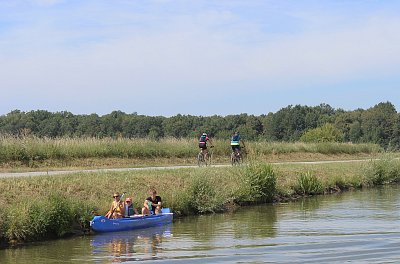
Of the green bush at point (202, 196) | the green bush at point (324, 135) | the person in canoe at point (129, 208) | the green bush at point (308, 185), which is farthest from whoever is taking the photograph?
the green bush at point (324, 135)

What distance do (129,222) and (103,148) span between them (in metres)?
17.8

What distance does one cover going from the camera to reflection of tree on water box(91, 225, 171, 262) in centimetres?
1909

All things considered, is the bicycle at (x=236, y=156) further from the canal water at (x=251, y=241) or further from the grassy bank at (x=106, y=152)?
the canal water at (x=251, y=241)

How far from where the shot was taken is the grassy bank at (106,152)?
36500mm

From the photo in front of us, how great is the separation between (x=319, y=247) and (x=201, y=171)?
33.5 ft

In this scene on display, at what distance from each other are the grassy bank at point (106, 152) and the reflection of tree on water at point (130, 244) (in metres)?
13.0

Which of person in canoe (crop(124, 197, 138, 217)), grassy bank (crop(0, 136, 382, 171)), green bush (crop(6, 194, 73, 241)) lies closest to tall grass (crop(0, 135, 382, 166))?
grassy bank (crop(0, 136, 382, 171))

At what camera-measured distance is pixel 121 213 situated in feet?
78.4

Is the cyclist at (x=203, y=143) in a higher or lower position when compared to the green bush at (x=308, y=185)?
higher

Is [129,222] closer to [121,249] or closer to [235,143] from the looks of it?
[121,249]

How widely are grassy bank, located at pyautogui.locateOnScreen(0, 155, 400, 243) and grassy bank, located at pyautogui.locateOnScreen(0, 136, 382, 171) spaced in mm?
3443

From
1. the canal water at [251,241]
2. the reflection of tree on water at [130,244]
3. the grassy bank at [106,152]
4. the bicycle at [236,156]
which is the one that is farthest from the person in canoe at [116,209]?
the bicycle at [236,156]

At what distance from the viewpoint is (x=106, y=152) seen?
41.2 metres

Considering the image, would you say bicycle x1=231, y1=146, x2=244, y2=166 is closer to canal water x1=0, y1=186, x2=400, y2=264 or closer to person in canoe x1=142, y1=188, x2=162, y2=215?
canal water x1=0, y1=186, x2=400, y2=264
